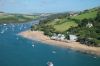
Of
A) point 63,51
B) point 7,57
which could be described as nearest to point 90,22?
point 63,51

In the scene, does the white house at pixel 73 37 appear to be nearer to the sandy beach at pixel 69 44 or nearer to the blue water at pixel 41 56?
the sandy beach at pixel 69 44

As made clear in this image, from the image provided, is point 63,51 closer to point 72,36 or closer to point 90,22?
point 72,36

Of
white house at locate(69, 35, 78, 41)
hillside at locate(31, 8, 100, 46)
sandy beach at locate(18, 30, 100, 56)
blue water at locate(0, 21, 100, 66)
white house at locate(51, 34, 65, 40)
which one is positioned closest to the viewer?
blue water at locate(0, 21, 100, 66)

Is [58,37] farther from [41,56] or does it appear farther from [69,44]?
[41,56]

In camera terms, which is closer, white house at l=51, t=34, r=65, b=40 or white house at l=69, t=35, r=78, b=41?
white house at l=69, t=35, r=78, b=41

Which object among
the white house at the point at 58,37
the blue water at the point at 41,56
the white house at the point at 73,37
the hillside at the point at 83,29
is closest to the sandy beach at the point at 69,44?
the white house at the point at 58,37

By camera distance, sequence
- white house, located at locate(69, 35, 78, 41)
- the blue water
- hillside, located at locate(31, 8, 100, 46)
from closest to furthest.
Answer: the blue water < hillside, located at locate(31, 8, 100, 46) < white house, located at locate(69, 35, 78, 41)

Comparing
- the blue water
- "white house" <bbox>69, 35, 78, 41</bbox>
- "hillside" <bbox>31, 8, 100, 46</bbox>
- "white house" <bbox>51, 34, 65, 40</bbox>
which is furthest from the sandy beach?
the blue water

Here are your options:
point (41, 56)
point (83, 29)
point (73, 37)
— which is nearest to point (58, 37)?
point (73, 37)

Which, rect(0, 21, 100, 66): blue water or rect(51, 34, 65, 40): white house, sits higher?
rect(0, 21, 100, 66): blue water

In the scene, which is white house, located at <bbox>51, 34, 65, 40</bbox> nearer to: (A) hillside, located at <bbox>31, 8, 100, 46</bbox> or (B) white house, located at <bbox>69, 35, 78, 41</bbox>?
(A) hillside, located at <bbox>31, 8, 100, 46</bbox>

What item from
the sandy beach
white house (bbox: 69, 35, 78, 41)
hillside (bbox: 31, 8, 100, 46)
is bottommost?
the sandy beach
